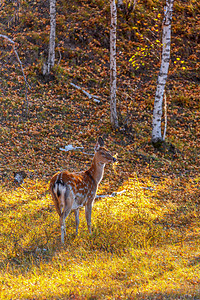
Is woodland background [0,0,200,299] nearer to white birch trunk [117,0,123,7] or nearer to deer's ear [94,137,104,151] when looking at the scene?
white birch trunk [117,0,123,7]

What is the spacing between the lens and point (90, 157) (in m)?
12.1

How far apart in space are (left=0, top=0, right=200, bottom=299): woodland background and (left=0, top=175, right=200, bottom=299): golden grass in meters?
0.02

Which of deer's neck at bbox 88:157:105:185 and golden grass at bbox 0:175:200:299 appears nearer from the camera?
golden grass at bbox 0:175:200:299

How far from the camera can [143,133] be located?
14516mm

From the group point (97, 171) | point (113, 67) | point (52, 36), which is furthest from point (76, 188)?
point (52, 36)

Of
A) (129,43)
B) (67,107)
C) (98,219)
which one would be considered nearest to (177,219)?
(98,219)

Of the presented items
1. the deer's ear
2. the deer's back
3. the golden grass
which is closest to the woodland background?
the golden grass

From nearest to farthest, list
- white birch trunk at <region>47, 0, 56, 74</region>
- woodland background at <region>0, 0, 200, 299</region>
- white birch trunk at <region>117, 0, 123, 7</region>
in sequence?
woodland background at <region>0, 0, 200, 299</region> → white birch trunk at <region>47, 0, 56, 74</region> → white birch trunk at <region>117, 0, 123, 7</region>

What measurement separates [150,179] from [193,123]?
5729 millimetres

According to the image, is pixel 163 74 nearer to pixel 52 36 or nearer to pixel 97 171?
pixel 52 36

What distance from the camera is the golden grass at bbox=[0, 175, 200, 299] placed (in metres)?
4.64

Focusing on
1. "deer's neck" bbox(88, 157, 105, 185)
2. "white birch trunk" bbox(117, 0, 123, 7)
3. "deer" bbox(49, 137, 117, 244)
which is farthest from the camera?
"white birch trunk" bbox(117, 0, 123, 7)

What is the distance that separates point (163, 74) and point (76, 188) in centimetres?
820

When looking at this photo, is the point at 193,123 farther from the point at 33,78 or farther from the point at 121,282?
the point at 121,282
